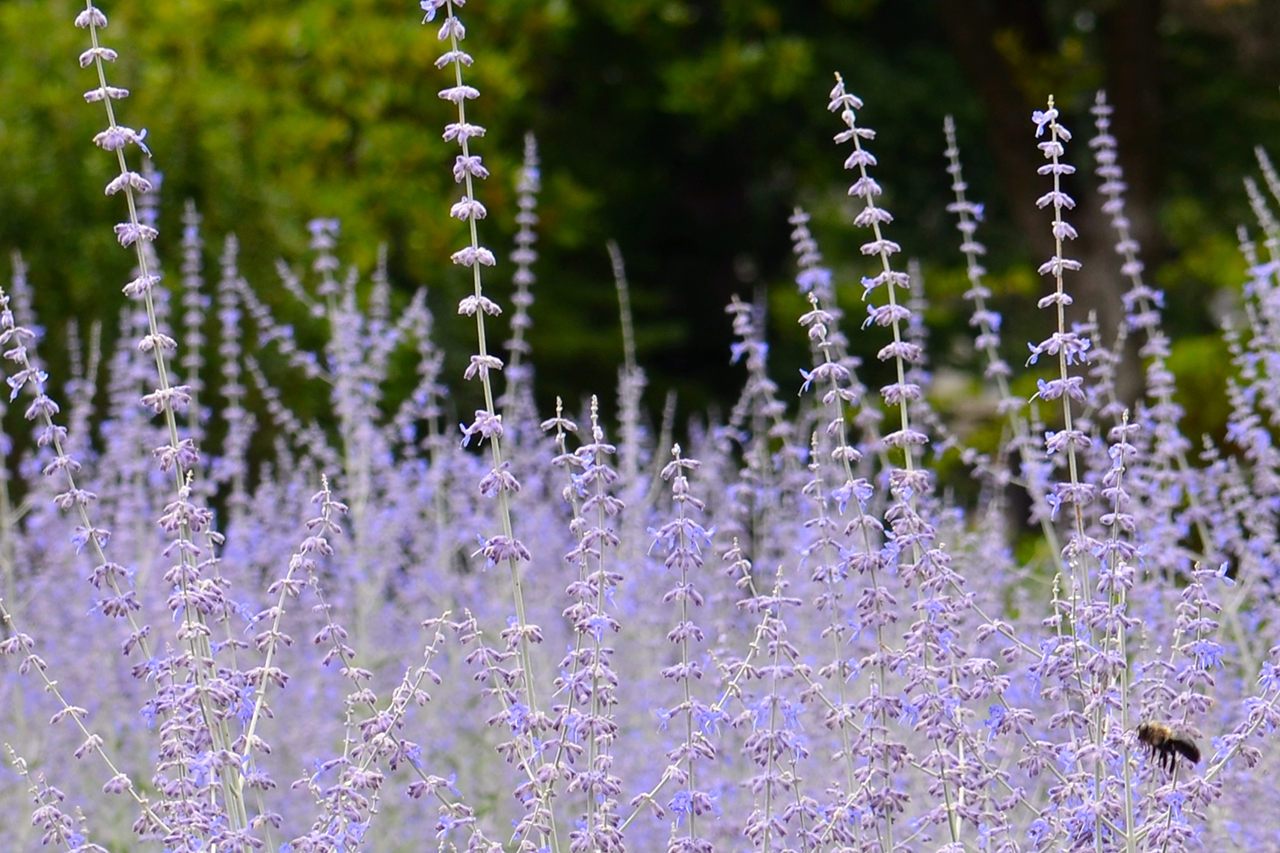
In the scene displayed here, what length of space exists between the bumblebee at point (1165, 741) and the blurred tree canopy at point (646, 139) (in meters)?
5.86

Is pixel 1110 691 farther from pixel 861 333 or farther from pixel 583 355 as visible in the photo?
pixel 861 333

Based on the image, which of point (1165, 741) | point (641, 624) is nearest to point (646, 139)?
point (641, 624)

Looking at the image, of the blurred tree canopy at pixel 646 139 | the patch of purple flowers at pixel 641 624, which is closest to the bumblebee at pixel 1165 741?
the patch of purple flowers at pixel 641 624

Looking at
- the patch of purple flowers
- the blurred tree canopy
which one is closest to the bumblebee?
the patch of purple flowers

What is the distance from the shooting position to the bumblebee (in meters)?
2.74

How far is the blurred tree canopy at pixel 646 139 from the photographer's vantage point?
861 centimetres

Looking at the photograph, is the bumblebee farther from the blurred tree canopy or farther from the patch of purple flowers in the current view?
the blurred tree canopy

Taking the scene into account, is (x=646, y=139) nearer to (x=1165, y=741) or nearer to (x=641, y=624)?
(x=641, y=624)

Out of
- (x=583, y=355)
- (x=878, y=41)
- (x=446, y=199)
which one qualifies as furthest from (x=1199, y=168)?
(x=446, y=199)

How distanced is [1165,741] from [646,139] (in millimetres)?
11421

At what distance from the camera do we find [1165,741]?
2768 mm

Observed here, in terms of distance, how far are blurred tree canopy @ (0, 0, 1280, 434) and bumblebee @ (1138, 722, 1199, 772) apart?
586 cm

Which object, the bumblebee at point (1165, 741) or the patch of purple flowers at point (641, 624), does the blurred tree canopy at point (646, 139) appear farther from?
the bumblebee at point (1165, 741)

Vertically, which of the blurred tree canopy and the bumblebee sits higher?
the blurred tree canopy
